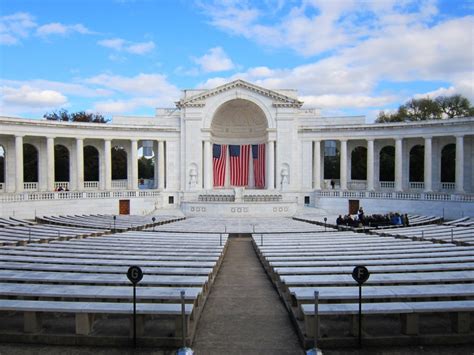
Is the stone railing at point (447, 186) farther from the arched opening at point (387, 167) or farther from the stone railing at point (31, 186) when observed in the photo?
the stone railing at point (31, 186)

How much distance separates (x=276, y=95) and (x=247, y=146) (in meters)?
9.21

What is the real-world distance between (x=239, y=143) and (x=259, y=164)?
430cm

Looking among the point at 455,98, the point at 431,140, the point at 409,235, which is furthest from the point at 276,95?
the point at 455,98

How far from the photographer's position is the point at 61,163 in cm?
6175

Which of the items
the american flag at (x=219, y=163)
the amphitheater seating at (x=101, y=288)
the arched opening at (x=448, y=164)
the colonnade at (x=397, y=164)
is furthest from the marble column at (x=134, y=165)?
the arched opening at (x=448, y=164)

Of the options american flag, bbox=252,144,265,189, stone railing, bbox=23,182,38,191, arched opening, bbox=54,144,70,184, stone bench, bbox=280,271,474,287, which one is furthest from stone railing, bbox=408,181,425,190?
arched opening, bbox=54,144,70,184

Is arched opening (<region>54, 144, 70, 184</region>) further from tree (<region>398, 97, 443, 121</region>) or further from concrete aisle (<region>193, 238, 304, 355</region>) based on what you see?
tree (<region>398, 97, 443, 121</region>)

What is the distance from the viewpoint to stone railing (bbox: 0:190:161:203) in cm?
3609

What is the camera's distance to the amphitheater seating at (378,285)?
8.45 m

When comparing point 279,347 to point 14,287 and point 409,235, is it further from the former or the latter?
point 409,235

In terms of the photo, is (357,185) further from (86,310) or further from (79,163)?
(86,310)

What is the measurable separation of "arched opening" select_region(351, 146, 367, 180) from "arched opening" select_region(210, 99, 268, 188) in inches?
847

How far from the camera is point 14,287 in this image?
31.7ft

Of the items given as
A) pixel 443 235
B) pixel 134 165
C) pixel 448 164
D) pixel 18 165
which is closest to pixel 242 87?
pixel 134 165
